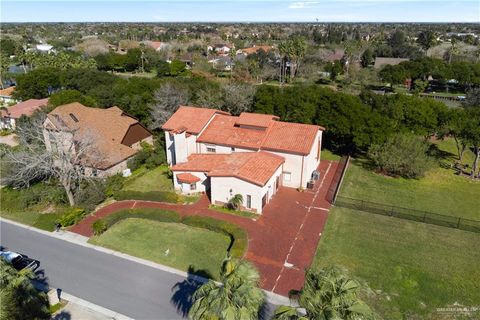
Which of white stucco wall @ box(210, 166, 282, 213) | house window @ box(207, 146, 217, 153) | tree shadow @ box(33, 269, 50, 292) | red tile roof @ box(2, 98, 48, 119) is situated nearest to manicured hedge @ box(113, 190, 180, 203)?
white stucco wall @ box(210, 166, 282, 213)

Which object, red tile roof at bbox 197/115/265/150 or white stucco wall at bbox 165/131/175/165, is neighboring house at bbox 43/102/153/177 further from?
red tile roof at bbox 197/115/265/150

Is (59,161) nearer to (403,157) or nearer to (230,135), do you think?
(230,135)

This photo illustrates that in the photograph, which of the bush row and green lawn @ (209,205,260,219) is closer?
the bush row

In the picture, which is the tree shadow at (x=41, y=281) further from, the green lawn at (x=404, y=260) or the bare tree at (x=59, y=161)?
the green lawn at (x=404, y=260)

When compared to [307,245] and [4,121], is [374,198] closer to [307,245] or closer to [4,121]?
[307,245]

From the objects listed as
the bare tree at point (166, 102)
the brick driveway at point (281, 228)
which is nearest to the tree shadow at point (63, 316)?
the brick driveway at point (281, 228)

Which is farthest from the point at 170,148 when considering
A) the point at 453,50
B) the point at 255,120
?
the point at 453,50
